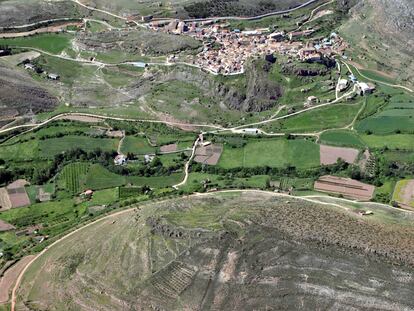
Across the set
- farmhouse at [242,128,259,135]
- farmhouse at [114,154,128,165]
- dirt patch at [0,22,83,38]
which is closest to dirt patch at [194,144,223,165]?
farmhouse at [242,128,259,135]

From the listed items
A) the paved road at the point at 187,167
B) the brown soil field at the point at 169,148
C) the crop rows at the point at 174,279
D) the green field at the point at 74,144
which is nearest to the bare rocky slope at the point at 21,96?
the green field at the point at 74,144

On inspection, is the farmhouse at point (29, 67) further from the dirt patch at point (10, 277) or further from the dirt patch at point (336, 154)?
the dirt patch at point (336, 154)

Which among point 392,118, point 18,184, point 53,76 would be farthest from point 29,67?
point 392,118

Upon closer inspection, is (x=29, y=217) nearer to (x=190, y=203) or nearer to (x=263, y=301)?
(x=190, y=203)

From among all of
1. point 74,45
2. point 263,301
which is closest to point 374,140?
point 263,301

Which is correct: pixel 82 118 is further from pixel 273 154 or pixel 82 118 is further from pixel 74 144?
pixel 273 154

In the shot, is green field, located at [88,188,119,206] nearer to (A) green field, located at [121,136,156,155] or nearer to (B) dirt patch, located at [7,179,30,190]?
(A) green field, located at [121,136,156,155]

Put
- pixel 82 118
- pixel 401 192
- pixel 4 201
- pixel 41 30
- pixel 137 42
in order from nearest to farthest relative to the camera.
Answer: pixel 401 192 → pixel 4 201 → pixel 82 118 → pixel 137 42 → pixel 41 30
